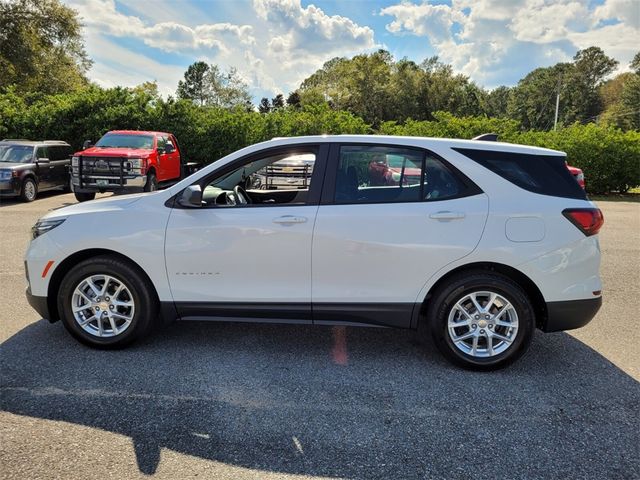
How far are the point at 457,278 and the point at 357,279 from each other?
75cm

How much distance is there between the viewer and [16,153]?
13914 mm

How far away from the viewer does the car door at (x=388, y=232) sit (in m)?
3.68

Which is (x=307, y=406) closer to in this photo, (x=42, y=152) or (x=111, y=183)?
(x=111, y=183)

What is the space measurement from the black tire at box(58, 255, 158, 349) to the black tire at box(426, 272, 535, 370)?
2.22 metres

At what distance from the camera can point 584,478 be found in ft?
8.41

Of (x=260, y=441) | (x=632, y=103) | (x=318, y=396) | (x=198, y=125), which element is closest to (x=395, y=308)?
(x=318, y=396)

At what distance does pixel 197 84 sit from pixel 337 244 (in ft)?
273

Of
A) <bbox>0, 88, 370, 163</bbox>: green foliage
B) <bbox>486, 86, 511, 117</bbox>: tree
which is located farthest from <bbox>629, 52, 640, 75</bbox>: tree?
<bbox>0, 88, 370, 163</bbox>: green foliage

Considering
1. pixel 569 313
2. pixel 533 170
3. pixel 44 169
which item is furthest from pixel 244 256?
pixel 44 169

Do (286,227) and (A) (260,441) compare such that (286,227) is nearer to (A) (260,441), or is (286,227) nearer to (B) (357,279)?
(B) (357,279)

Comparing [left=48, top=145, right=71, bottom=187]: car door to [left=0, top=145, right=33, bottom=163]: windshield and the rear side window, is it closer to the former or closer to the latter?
[left=0, top=145, right=33, bottom=163]: windshield

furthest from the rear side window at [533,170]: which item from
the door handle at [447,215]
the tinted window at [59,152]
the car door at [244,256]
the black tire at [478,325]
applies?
the tinted window at [59,152]

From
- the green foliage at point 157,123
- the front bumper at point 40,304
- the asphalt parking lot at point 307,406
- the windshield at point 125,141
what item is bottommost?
the asphalt parking lot at point 307,406

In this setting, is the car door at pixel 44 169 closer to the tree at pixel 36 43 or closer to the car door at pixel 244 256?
the car door at pixel 244 256
